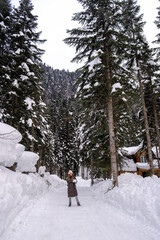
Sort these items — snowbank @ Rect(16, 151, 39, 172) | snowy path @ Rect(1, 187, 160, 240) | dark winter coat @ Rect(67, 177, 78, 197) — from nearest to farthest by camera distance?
snowy path @ Rect(1, 187, 160, 240), dark winter coat @ Rect(67, 177, 78, 197), snowbank @ Rect(16, 151, 39, 172)

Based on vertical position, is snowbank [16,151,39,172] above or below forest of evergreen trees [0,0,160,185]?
below

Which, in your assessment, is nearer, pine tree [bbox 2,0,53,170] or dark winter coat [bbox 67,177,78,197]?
dark winter coat [bbox 67,177,78,197]

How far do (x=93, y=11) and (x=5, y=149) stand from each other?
11162mm

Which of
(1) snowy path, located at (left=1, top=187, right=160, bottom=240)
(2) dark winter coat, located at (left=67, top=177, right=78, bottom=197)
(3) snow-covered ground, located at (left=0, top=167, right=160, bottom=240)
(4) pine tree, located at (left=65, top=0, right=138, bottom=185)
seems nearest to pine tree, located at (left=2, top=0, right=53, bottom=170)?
(4) pine tree, located at (left=65, top=0, right=138, bottom=185)

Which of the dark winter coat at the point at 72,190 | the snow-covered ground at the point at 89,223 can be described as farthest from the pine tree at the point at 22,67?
the snow-covered ground at the point at 89,223

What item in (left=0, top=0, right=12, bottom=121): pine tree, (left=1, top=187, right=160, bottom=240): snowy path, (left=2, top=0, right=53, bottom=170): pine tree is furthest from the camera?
(left=2, top=0, right=53, bottom=170): pine tree

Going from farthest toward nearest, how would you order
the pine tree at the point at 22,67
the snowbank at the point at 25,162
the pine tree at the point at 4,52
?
1. the pine tree at the point at 22,67
2. the pine tree at the point at 4,52
3. the snowbank at the point at 25,162

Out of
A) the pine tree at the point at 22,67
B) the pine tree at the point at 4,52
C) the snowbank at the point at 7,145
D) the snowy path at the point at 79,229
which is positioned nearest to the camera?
the snowy path at the point at 79,229

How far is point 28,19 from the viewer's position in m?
14.0

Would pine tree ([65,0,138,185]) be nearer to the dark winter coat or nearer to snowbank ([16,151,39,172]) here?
the dark winter coat

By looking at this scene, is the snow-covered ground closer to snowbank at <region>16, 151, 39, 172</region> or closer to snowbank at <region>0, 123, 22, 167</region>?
snowbank at <region>0, 123, 22, 167</region>

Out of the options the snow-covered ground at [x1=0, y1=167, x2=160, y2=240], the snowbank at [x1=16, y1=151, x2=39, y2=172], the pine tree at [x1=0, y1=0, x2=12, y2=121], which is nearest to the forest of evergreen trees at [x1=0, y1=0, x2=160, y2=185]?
the pine tree at [x1=0, y1=0, x2=12, y2=121]

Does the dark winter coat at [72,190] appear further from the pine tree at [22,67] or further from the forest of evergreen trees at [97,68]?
the pine tree at [22,67]

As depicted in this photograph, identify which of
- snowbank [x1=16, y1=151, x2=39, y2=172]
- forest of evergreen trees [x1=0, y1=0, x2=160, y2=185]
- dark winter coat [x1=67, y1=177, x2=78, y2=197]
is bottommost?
dark winter coat [x1=67, y1=177, x2=78, y2=197]
